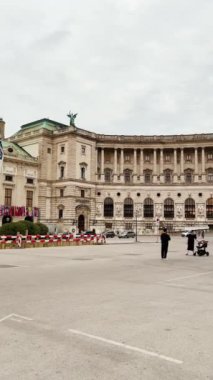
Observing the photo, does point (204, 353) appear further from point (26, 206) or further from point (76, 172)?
point (76, 172)

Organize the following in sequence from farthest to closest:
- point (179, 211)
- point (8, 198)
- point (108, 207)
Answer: point (108, 207) → point (179, 211) → point (8, 198)

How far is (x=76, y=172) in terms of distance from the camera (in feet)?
275

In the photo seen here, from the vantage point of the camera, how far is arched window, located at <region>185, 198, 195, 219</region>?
88.8 m

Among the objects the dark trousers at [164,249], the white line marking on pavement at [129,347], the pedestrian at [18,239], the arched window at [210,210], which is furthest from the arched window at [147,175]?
the white line marking on pavement at [129,347]

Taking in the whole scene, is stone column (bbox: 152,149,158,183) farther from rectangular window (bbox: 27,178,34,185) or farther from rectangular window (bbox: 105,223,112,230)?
rectangular window (bbox: 27,178,34,185)

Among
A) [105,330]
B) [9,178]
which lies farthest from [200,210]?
[105,330]

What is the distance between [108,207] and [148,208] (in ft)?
31.4

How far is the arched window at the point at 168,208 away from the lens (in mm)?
89688

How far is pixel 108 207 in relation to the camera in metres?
90.1

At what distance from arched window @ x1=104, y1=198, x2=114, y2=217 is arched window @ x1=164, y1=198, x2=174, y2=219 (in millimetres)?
12613

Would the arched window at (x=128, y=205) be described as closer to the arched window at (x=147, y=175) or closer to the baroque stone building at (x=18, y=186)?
the arched window at (x=147, y=175)

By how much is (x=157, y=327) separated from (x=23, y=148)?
82.2m

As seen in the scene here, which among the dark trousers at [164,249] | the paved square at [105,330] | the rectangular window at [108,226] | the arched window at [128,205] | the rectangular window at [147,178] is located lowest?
the paved square at [105,330]

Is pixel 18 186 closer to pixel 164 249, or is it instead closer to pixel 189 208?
pixel 189 208
